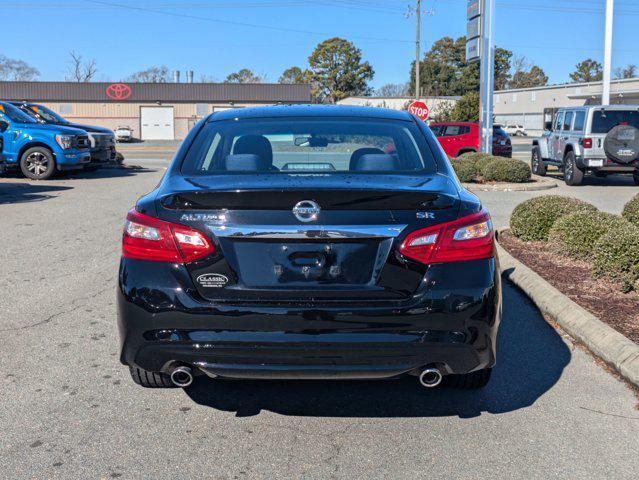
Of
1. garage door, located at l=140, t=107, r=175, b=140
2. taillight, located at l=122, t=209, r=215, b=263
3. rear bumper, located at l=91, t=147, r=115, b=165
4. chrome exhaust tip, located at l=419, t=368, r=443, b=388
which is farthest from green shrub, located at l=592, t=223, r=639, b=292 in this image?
garage door, located at l=140, t=107, r=175, b=140

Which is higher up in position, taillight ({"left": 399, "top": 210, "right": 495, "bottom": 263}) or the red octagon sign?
the red octagon sign

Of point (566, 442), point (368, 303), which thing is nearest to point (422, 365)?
point (368, 303)

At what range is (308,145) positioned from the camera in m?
4.79

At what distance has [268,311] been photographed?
10.8 feet

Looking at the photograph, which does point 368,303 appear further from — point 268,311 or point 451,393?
point 451,393

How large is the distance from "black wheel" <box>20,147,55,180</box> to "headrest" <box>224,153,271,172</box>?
15.4 m

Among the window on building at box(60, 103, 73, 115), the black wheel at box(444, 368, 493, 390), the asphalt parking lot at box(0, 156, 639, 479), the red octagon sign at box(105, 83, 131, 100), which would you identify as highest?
the red octagon sign at box(105, 83, 131, 100)

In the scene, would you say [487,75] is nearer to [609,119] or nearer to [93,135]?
[609,119]

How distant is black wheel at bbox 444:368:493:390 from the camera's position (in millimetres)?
4016

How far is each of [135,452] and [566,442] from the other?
213 cm

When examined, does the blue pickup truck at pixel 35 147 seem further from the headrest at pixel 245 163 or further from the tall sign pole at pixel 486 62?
the headrest at pixel 245 163

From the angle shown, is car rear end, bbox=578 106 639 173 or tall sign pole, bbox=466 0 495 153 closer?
car rear end, bbox=578 106 639 173

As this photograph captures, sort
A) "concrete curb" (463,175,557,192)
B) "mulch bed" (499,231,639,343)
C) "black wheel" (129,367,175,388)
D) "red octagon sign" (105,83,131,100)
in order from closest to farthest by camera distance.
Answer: "black wheel" (129,367,175,388) → "mulch bed" (499,231,639,343) → "concrete curb" (463,175,557,192) → "red octagon sign" (105,83,131,100)

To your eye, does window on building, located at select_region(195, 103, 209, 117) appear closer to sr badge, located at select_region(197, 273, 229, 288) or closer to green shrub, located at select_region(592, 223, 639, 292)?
green shrub, located at select_region(592, 223, 639, 292)
